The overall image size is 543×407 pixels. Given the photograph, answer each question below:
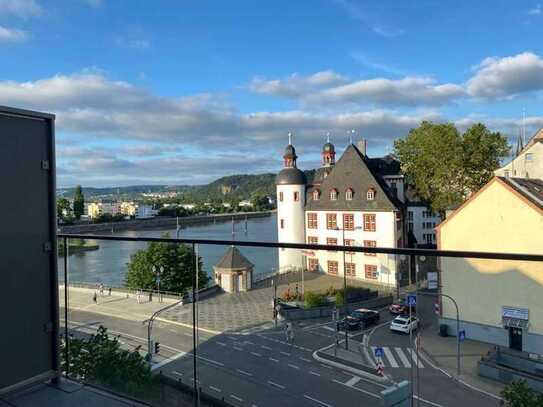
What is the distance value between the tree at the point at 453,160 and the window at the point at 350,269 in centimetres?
2768

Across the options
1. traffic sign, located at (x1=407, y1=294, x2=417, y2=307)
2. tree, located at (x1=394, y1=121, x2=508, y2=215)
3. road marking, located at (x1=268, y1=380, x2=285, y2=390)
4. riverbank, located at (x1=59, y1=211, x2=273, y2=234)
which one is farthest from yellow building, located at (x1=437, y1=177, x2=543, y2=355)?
riverbank, located at (x1=59, y1=211, x2=273, y2=234)

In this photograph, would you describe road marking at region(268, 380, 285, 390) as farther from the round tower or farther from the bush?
the round tower

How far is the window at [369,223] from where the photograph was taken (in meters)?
26.7

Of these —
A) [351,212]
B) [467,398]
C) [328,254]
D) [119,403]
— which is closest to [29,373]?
[119,403]

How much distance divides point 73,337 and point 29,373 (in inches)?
25.9

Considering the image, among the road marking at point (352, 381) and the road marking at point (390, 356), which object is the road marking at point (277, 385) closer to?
the road marking at point (352, 381)

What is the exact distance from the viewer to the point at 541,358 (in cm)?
165

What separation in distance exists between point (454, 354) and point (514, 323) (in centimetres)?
35

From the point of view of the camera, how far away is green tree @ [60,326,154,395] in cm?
249

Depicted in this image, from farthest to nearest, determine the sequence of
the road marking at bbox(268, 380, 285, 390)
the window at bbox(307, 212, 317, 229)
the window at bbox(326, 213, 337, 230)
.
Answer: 1. the window at bbox(307, 212, 317, 229)
2. the window at bbox(326, 213, 337, 230)
3. the road marking at bbox(268, 380, 285, 390)

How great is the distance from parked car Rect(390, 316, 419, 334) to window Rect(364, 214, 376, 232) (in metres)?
25.2

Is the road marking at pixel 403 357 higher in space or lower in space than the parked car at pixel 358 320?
lower

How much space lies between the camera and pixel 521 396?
5.47ft

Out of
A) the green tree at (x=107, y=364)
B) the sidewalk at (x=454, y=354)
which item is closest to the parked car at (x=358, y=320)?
the sidewalk at (x=454, y=354)
